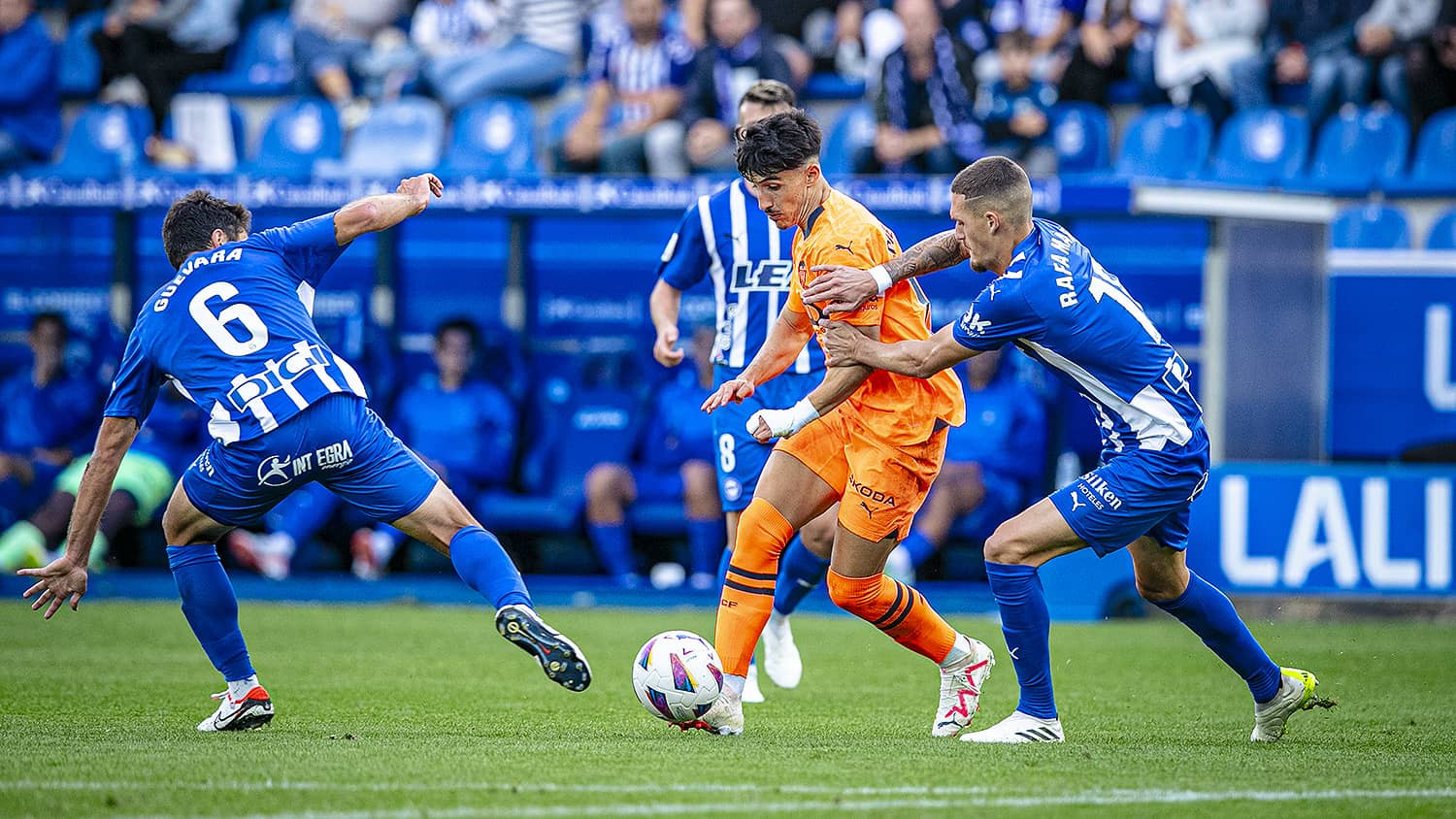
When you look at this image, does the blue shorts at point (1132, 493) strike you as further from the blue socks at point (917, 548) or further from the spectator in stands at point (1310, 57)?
the spectator in stands at point (1310, 57)

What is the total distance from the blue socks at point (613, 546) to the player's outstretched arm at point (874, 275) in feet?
19.5

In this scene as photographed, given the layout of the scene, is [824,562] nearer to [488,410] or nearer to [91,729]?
[91,729]

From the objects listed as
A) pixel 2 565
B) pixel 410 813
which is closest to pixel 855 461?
pixel 410 813

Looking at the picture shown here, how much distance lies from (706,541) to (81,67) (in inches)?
312

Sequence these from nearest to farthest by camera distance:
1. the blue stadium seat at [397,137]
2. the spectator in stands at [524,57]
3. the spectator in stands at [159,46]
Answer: the blue stadium seat at [397,137] < the spectator in stands at [524,57] < the spectator in stands at [159,46]

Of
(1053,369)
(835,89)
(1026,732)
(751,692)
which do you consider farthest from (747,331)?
(835,89)

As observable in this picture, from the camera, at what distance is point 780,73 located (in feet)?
42.7

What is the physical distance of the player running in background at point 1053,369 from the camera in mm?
5492

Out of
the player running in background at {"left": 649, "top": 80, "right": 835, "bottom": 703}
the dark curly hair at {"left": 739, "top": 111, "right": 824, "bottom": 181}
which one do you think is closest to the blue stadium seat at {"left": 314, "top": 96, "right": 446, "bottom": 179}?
the player running in background at {"left": 649, "top": 80, "right": 835, "bottom": 703}

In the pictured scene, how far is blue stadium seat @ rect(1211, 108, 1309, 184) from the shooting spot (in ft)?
44.0

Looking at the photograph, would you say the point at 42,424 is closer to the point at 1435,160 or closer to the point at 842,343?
the point at 842,343

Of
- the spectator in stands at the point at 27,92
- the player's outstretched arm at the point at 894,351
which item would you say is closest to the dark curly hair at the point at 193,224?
the player's outstretched arm at the point at 894,351

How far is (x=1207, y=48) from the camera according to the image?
1380cm

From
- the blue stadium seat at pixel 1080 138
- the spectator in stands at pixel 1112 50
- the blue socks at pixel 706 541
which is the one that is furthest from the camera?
the spectator in stands at pixel 1112 50
